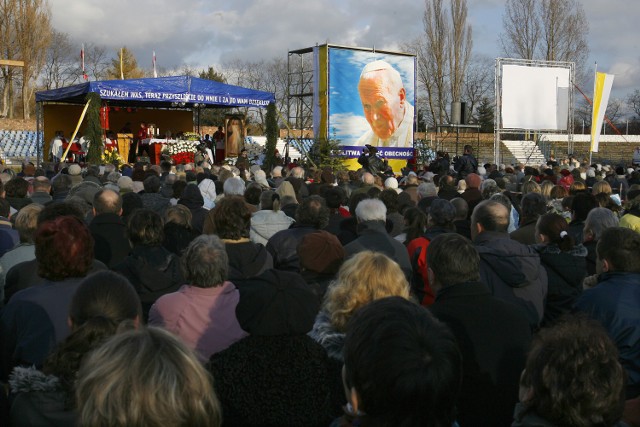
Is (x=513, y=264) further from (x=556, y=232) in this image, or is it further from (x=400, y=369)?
(x=400, y=369)

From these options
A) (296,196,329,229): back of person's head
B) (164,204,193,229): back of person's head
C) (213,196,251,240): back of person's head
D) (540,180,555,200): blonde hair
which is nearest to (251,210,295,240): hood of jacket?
(164,204,193,229): back of person's head

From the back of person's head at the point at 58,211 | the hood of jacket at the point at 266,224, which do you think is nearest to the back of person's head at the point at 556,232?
the hood of jacket at the point at 266,224

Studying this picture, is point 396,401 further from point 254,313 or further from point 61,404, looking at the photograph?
point 254,313

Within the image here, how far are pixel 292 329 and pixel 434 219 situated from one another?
9.05 feet

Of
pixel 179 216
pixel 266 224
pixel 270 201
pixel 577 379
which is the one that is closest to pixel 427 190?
pixel 270 201

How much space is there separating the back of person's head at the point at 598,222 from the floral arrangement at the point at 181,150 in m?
19.3

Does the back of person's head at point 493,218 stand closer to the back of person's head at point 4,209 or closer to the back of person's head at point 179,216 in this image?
the back of person's head at point 179,216

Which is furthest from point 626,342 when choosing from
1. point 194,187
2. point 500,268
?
point 194,187

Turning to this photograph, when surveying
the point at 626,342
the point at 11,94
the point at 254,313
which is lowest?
the point at 626,342

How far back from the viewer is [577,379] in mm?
1984

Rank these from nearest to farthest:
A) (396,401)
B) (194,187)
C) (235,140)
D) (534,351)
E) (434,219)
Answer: (396,401) < (534,351) < (434,219) < (194,187) < (235,140)

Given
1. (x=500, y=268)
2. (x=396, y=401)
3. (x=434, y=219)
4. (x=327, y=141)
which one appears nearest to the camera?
(x=396, y=401)

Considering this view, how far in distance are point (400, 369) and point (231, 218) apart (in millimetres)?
3150

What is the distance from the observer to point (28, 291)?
3.25 meters
